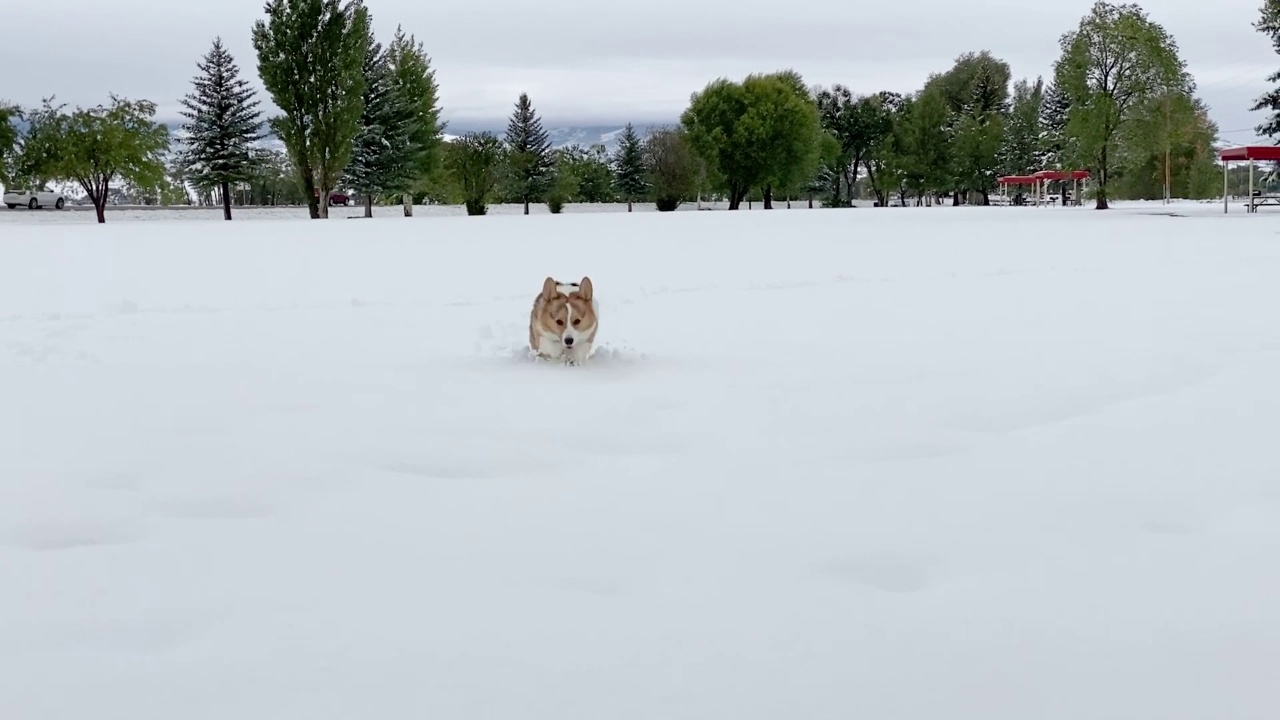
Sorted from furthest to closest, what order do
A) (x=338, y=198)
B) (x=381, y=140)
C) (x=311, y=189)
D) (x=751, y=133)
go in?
1. (x=338, y=198)
2. (x=751, y=133)
3. (x=381, y=140)
4. (x=311, y=189)

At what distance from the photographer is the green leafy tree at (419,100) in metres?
63.4

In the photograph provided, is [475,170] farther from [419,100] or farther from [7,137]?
[7,137]

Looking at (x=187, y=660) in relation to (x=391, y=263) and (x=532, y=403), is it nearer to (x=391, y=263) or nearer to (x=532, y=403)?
(x=532, y=403)

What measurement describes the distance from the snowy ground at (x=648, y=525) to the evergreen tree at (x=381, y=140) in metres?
52.9

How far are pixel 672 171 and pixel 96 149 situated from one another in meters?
39.4

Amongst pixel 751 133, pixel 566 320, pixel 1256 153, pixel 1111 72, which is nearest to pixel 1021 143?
pixel 751 133

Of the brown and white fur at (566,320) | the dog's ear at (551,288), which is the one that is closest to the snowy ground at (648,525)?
the brown and white fur at (566,320)

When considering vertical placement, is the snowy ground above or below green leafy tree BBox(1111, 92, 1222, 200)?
below

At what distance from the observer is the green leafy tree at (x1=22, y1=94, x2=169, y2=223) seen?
2191 inches

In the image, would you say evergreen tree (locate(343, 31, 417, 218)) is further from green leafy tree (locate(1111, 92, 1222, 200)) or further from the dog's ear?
the dog's ear

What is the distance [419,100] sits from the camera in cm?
6412

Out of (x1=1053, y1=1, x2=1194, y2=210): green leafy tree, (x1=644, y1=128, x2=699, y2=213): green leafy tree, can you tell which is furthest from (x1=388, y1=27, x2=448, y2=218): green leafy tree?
(x1=1053, y1=1, x2=1194, y2=210): green leafy tree

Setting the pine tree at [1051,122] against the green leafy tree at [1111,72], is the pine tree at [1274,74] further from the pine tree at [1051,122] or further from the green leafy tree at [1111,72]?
the pine tree at [1051,122]

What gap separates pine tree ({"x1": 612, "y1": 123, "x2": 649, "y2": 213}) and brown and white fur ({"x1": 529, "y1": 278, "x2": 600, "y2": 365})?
78.4m
